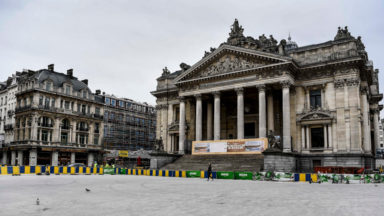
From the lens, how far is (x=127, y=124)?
8700cm

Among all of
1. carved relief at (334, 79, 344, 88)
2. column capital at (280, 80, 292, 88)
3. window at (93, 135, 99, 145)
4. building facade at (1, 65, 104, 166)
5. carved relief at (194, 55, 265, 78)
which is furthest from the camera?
window at (93, 135, 99, 145)

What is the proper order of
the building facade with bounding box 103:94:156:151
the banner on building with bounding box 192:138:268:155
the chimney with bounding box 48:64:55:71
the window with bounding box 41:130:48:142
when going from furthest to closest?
the building facade with bounding box 103:94:156:151
the chimney with bounding box 48:64:55:71
the window with bounding box 41:130:48:142
the banner on building with bounding box 192:138:268:155

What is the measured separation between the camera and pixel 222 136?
1977 inches

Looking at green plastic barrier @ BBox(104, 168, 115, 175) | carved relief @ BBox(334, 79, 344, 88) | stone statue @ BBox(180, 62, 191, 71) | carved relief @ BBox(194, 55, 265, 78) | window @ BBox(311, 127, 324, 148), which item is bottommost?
green plastic barrier @ BBox(104, 168, 115, 175)

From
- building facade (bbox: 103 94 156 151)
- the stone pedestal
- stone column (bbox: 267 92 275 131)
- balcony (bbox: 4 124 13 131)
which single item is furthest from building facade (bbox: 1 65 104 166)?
the stone pedestal

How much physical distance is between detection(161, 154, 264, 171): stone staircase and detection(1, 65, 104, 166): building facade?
30.8 m

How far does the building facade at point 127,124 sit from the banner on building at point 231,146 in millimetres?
35610

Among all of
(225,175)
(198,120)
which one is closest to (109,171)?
(198,120)

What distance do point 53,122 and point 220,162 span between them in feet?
130

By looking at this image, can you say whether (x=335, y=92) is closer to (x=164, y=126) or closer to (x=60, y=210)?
(x=164, y=126)

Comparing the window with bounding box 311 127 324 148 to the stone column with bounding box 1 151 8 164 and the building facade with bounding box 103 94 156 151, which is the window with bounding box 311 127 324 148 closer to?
the building facade with bounding box 103 94 156 151

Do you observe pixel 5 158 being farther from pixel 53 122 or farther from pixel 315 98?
pixel 315 98

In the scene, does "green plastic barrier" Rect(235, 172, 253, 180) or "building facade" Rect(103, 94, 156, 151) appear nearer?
"green plastic barrier" Rect(235, 172, 253, 180)

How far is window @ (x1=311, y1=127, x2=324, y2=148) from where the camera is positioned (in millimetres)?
41438
